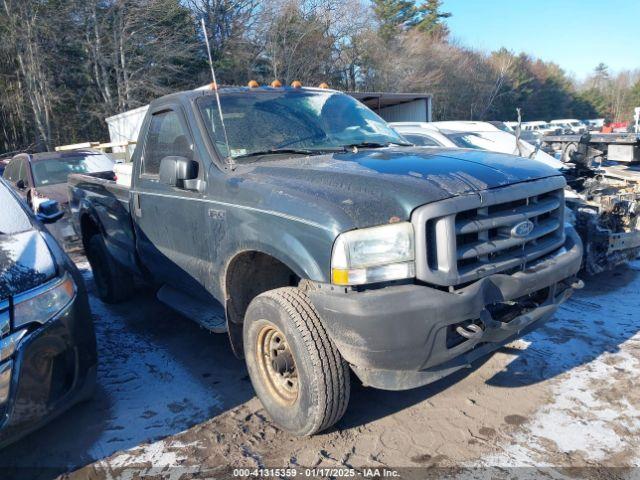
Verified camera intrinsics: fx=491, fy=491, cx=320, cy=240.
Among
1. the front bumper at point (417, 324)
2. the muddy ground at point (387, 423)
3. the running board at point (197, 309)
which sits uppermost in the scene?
the front bumper at point (417, 324)

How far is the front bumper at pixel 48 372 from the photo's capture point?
8.13ft

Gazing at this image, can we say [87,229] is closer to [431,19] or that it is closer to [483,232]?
[483,232]

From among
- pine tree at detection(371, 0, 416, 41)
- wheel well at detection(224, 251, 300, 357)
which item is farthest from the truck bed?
pine tree at detection(371, 0, 416, 41)

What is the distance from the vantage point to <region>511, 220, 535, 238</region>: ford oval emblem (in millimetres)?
2680

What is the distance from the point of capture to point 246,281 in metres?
3.28

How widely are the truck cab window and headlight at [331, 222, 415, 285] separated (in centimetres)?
168

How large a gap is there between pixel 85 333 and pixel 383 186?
6.41 feet

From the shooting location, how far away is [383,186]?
2537mm

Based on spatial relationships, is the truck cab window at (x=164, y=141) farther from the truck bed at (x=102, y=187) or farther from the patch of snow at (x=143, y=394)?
the patch of snow at (x=143, y=394)

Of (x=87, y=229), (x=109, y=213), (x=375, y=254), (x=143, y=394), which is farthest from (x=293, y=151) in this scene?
(x=87, y=229)

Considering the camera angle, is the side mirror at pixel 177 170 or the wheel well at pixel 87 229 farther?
the wheel well at pixel 87 229

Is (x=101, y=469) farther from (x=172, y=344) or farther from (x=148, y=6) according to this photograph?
(x=148, y=6)

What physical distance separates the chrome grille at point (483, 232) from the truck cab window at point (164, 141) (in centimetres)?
194

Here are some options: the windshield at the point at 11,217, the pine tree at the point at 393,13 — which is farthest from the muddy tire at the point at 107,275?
the pine tree at the point at 393,13
